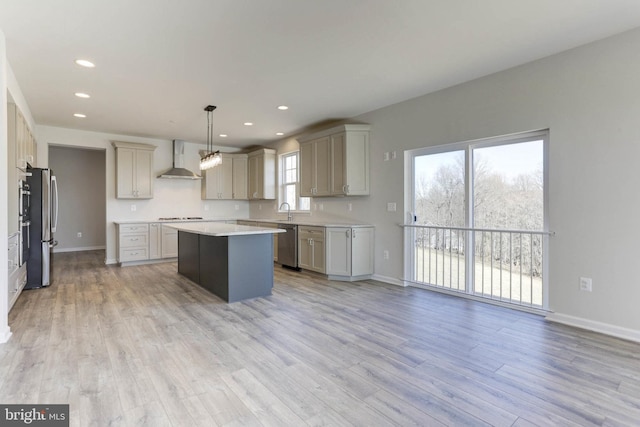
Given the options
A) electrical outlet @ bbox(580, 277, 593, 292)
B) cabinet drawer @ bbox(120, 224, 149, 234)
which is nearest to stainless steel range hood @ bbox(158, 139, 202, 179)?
cabinet drawer @ bbox(120, 224, 149, 234)

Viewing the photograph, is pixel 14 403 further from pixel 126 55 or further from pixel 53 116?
pixel 53 116

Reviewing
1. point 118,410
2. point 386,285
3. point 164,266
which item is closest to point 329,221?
point 386,285

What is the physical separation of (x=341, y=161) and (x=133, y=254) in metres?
4.29

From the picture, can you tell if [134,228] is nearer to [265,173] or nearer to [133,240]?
[133,240]

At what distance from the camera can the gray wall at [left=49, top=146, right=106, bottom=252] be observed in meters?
8.14

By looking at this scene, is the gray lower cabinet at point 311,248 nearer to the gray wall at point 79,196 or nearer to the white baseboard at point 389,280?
the white baseboard at point 389,280

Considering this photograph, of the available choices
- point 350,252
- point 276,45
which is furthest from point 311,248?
point 276,45

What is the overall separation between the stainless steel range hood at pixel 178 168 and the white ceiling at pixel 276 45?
215 centimetres

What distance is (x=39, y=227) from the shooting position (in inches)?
174

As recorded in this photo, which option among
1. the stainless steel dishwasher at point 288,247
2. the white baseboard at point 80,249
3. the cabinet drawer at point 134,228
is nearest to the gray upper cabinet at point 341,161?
the stainless steel dishwasher at point 288,247

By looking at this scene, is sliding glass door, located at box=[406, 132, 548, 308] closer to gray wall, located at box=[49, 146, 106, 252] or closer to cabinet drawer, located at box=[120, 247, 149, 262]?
cabinet drawer, located at box=[120, 247, 149, 262]

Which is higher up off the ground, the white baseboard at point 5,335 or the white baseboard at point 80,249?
the white baseboard at point 80,249

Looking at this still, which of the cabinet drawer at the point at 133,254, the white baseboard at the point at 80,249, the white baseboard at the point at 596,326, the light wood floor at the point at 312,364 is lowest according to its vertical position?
the light wood floor at the point at 312,364

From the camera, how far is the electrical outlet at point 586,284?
3.00m
